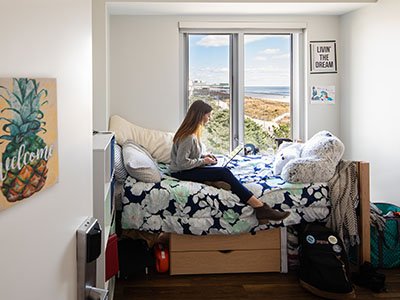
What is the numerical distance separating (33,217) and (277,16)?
394 cm

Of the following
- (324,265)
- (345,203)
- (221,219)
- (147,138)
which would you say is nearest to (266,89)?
(147,138)

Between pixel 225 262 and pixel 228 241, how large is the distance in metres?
0.16

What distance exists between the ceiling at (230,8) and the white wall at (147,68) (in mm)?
113

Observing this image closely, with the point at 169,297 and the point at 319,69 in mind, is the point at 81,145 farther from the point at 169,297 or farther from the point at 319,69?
the point at 319,69

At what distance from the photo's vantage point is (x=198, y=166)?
2922 mm

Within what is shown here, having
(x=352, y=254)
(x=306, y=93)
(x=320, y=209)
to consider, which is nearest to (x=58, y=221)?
(x=320, y=209)

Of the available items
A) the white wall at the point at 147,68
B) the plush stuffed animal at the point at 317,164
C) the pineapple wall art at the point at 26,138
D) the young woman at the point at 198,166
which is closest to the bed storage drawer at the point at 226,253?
the young woman at the point at 198,166

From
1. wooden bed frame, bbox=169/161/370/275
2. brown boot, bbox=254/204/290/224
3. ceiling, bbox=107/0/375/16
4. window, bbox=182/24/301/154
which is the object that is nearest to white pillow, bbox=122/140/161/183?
wooden bed frame, bbox=169/161/370/275

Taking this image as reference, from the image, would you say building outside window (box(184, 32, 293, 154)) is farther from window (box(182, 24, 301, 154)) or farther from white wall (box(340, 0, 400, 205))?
white wall (box(340, 0, 400, 205))

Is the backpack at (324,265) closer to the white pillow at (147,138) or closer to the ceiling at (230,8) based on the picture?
the white pillow at (147,138)

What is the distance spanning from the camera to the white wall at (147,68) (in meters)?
3.93

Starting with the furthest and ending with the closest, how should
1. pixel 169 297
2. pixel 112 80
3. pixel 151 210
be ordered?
pixel 112 80, pixel 151 210, pixel 169 297

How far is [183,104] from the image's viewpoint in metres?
4.12

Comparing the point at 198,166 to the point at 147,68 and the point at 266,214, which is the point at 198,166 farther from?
the point at 147,68
